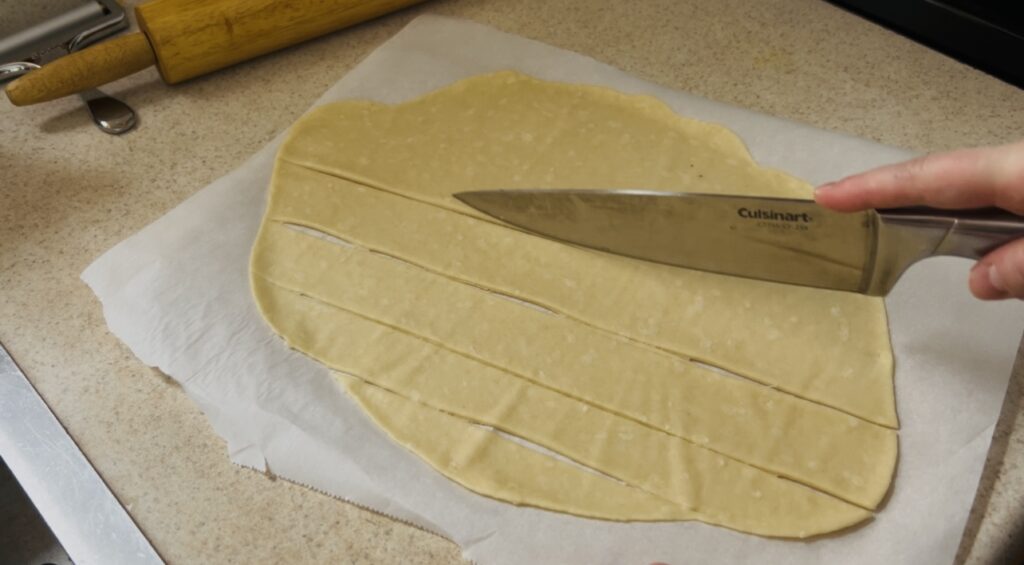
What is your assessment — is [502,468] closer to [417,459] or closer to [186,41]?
[417,459]

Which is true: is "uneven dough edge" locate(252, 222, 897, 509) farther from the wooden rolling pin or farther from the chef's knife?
the wooden rolling pin

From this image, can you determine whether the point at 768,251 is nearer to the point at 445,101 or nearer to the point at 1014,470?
the point at 1014,470

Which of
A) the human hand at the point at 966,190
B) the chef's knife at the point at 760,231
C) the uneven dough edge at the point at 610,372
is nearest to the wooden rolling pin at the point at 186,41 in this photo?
the uneven dough edge at the point at 610,372

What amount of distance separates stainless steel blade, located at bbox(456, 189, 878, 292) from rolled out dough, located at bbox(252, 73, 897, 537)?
3cm

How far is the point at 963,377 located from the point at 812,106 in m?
0.50

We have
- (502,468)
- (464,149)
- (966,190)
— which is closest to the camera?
(966,190)

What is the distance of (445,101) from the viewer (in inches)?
50.1

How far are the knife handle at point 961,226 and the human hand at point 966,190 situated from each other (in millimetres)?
10

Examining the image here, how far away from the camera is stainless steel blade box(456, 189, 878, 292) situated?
0.92 metres

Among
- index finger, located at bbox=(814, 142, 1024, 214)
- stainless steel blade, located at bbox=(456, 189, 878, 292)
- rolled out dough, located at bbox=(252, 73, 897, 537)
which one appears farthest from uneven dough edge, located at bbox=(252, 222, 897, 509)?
index finger, located at bbox=(814, 142, 1024, 214)

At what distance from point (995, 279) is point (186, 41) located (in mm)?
1112

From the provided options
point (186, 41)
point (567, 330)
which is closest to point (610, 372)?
point (567, 330)

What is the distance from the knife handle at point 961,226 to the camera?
812mm

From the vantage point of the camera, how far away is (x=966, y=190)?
790 mm
